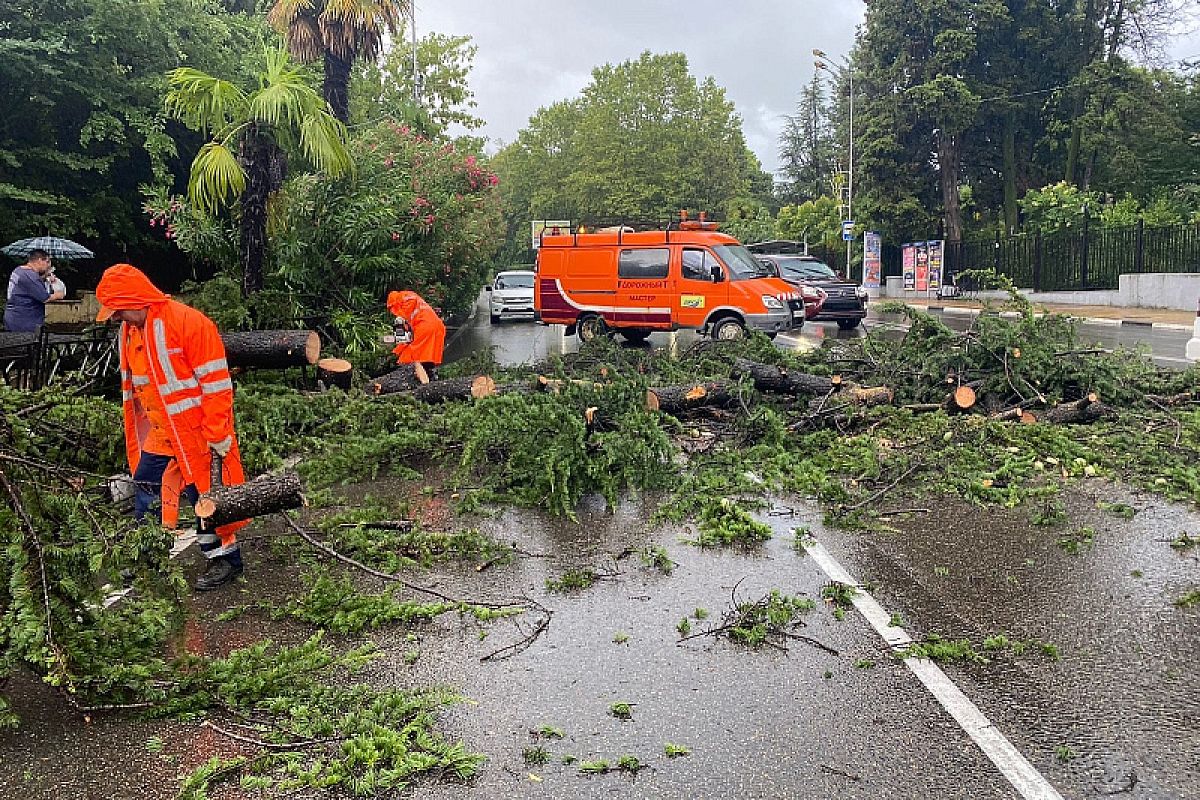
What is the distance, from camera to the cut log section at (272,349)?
952 cm

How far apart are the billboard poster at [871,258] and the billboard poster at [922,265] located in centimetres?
242

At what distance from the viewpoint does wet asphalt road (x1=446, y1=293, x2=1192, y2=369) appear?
667 inches

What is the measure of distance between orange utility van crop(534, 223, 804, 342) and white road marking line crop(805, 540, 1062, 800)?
1107cm

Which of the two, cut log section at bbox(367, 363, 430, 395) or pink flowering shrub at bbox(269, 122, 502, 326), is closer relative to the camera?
cut log section at bbox(367, 363, 430, 395)

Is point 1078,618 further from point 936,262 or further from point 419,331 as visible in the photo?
point 936,262

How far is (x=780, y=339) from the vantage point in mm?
19094

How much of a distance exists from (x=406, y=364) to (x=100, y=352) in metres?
3.12

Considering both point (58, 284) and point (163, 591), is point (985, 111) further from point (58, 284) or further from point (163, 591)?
point (163, 591)

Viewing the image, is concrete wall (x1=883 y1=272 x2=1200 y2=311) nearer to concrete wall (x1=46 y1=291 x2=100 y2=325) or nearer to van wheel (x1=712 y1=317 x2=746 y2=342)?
van wheel (x1=712 y1=317 x2=746 y2=342)

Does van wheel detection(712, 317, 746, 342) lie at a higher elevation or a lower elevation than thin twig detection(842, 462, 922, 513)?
higher

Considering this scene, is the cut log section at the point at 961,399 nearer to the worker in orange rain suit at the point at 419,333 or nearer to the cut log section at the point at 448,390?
the cut log section at the point at 448,390

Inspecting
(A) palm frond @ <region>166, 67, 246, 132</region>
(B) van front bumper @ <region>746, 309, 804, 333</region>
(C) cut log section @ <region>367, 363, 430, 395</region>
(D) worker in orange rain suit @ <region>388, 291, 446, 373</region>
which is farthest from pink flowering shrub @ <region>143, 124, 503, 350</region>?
(B) van front bumper @ <region>746, 309, 804, 333</region>

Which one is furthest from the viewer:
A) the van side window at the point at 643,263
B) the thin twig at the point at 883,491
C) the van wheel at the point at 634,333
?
the van wheel at the point at 634,333

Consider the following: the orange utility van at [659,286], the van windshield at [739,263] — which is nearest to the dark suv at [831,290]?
the van windshield at [739,263]
